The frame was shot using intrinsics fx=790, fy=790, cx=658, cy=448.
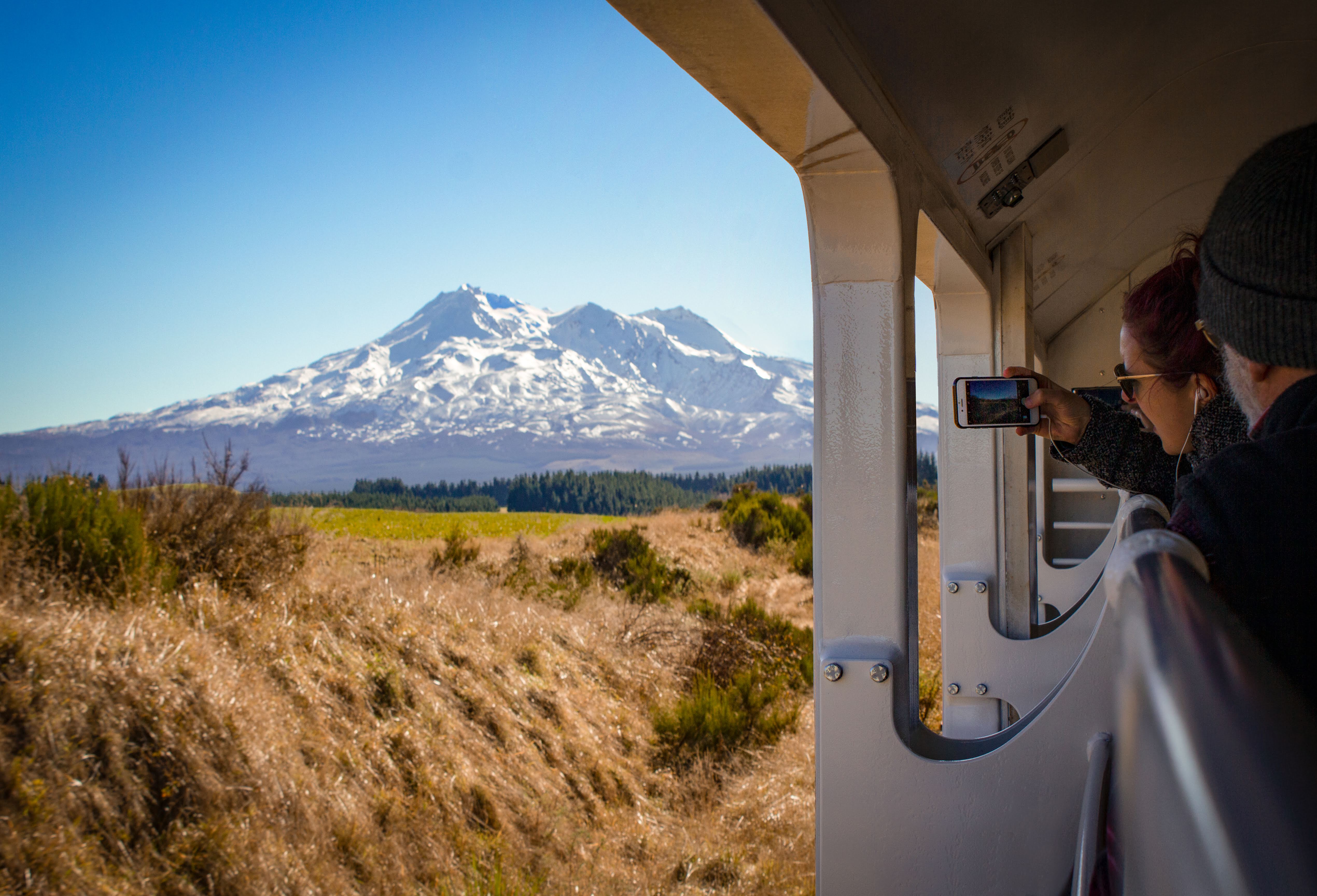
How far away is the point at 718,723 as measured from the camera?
5391 mm

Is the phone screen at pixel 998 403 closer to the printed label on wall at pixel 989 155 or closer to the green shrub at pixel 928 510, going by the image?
the printed label on wall at pixel 989 155

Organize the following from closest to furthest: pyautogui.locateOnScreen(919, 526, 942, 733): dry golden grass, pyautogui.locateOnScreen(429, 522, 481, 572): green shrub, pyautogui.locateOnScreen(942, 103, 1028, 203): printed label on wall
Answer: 1. pyautogui.locateOnScreen(942, 103, 1028, 203): printed label on wall
2. pyautogui.locateOnScreen(919, 526, 942, 733): dry golden grass
3. pyautogui.locateOnScreen(429, 522, 481, 572): green shrub

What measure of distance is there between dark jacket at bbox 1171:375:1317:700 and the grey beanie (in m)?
0.08

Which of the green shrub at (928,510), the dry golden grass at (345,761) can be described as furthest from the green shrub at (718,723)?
the green shrub at (928,510)

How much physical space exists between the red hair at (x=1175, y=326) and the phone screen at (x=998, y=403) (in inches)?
10.3

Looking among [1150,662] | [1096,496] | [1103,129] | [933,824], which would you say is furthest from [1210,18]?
[1096,496]

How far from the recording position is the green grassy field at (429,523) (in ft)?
33.6

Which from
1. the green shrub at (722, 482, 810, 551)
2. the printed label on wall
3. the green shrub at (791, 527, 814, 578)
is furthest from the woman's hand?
the green shrub at (722, 482, 810, 551)

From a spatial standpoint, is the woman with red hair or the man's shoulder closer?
the man's shoulder

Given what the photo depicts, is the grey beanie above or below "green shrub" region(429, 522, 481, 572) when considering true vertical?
above

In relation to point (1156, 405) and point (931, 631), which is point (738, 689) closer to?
point (931, 631)

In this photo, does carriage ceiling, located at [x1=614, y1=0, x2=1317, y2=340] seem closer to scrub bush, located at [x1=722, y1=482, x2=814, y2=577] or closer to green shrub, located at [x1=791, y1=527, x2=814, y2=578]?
green shrub, located at [x1=791, y1=527, x2=814, y2=578]

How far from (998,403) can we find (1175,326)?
0.38 metres

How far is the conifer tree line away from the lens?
17.0m
